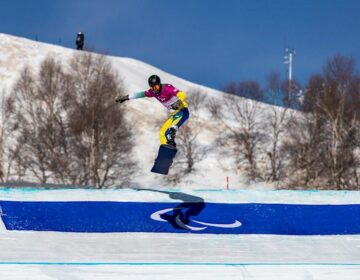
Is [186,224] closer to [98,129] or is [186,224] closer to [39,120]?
[98,129]

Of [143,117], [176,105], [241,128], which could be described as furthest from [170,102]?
[143,117]

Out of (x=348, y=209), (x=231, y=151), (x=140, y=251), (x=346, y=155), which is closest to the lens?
(x=140, y=251)

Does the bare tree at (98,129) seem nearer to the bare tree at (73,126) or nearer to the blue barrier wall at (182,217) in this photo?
the bare tree at (73,126)

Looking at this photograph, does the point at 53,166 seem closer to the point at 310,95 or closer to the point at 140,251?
the point at 310,95

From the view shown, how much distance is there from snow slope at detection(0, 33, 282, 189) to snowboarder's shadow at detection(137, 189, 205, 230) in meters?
27.3

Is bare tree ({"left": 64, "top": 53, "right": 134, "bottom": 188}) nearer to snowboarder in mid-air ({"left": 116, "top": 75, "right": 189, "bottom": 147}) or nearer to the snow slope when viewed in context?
the snow slope

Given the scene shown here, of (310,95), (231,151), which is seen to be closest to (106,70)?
(231,151)

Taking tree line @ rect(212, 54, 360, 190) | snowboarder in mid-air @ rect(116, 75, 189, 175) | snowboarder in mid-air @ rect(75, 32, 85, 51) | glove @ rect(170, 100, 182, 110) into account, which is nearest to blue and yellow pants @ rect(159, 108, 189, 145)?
snowboarder in mid-air @ rect(116, 75, 189, 175)

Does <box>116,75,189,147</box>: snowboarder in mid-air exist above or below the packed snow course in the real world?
above

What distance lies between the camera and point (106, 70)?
1559 inches

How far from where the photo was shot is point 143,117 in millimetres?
45281

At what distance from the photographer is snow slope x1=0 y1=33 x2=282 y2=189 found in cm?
3967

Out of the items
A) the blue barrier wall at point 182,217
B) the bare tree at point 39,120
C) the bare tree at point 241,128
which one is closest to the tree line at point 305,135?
the bare tree at point 241,128

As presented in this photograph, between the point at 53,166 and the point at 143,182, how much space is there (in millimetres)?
6075
